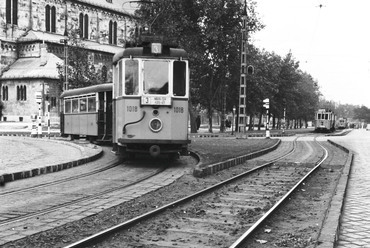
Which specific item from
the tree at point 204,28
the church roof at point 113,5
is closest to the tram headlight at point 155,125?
the tree at point 204,28

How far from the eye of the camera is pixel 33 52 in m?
64.2

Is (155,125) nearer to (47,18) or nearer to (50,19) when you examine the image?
(47,18)

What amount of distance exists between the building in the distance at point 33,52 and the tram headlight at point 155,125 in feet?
150

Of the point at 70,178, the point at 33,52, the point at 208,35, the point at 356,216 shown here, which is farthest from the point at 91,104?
the point at 33,52

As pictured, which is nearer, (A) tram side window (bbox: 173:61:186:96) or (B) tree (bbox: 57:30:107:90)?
(A) tram side window (bbox: 173:61:186:96)

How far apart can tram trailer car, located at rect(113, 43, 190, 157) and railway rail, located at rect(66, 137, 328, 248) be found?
11.6ft

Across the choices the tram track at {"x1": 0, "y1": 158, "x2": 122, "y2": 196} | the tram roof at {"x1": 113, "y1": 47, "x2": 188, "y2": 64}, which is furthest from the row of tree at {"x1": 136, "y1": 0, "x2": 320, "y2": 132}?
the tram track at {"x1": 0, "y1": 158, "x2": 122, "y2": 196}

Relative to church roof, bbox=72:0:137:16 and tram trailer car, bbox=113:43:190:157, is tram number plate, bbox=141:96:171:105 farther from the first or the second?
church roof, bbox=72:0:137:16

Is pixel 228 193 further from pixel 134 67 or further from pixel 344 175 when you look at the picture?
pixel 134 67

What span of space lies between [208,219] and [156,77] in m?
7.64

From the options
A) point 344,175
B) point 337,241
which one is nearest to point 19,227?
point 337,241

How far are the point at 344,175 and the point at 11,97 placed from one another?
5709 centimetres

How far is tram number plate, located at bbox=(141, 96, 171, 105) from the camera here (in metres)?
14.1

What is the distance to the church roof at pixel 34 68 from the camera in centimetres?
6100
